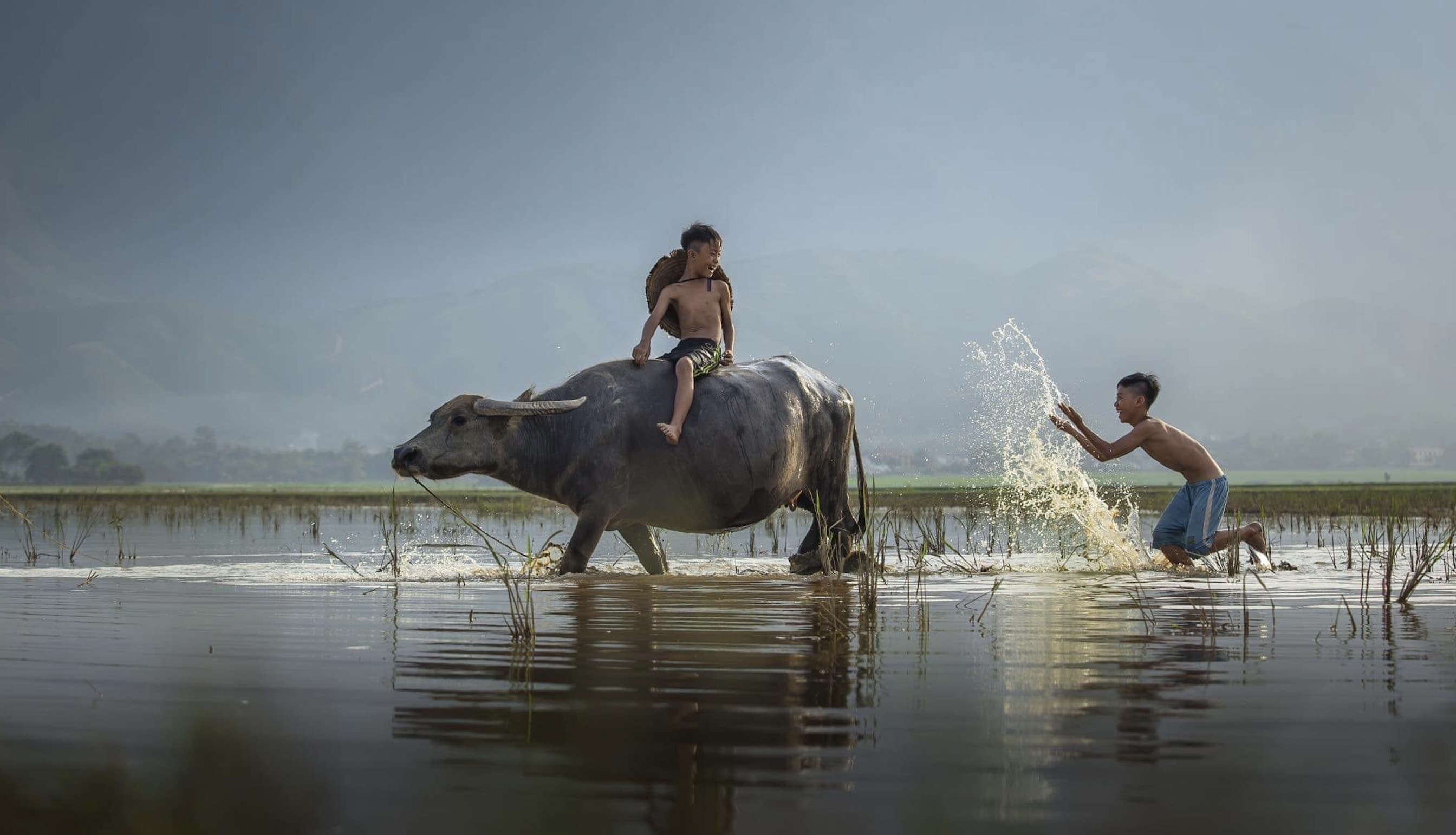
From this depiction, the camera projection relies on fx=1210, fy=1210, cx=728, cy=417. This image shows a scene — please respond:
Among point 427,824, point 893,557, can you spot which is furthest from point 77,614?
point 893,557

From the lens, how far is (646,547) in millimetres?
7562

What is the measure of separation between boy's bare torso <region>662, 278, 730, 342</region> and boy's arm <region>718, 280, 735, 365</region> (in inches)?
1.8

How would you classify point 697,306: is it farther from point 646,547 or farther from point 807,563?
point 807,563

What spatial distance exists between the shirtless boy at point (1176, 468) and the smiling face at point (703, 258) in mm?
2308

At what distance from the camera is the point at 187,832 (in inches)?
72.4

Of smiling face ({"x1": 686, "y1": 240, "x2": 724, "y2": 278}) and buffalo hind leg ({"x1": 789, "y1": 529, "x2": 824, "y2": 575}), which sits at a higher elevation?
smiling face ({"x1": 686, "y1": 240, "x2": 724, "y2": 278})

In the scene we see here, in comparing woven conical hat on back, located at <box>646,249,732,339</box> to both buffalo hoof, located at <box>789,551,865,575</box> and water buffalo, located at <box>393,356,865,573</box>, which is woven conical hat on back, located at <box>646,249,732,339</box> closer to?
water buffalo, located at <box>393,356,865,573</box>

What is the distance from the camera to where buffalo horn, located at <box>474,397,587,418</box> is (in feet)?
23.0

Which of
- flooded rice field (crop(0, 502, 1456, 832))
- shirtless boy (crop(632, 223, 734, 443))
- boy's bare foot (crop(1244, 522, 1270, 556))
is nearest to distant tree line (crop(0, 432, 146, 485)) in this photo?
shirtless boy (crop(632, 223, 734, 443))

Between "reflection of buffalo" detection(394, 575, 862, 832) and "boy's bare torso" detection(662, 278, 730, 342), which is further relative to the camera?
"boy's bare torso" detection(662, 278, 730, 342)

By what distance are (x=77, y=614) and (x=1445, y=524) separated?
45.6ft

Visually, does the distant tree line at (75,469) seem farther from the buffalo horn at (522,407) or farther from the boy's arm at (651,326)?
the boy's arm at (651,326)

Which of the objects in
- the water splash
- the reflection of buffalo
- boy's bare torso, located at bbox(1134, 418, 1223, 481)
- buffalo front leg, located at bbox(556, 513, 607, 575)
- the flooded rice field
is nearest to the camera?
the flooded rice field

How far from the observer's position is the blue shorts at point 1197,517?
7.65 metres
